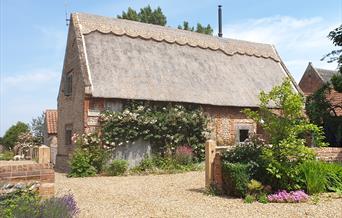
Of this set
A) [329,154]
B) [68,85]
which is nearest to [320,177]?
[329,154]

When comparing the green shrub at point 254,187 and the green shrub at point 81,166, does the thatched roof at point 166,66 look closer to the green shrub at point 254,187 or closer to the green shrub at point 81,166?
the green shrub at point 81,166

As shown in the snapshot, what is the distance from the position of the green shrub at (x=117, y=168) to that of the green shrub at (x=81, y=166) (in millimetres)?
701

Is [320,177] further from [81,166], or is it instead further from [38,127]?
[38,127]

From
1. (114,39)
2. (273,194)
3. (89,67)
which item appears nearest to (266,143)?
(273,194)

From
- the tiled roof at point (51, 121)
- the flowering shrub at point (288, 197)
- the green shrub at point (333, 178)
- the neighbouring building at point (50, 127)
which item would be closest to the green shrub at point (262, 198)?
the flowering shrub at point (288, 197)

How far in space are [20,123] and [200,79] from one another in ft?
74.2

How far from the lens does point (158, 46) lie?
2092 cm

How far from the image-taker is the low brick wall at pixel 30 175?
6.18m

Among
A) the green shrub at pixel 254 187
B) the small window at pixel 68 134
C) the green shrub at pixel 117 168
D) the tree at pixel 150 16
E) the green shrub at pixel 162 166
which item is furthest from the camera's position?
the tree at pixel 150 16

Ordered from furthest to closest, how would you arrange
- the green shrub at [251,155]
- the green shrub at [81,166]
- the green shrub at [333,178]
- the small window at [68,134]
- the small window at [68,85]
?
the small window at [68,85] < the small window at [68,134] < the green shrub at [81,166] < the green shrub at [333,178] < the green shrub at [251,155]

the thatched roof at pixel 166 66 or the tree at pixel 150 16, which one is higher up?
the tree at pixel 150 16

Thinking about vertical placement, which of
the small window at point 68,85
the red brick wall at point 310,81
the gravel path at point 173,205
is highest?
the red brick wall at point 310,81

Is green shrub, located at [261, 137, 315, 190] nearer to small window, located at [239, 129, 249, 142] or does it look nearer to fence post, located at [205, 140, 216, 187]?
fence post, located at [205, 140, 216, 187]

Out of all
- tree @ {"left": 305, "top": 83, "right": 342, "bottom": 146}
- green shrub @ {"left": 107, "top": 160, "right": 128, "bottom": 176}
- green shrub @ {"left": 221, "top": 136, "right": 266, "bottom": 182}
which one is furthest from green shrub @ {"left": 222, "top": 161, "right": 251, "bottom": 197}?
tree @ {"left": 305, "top": 83, "right": 342, "bottom": 146}
